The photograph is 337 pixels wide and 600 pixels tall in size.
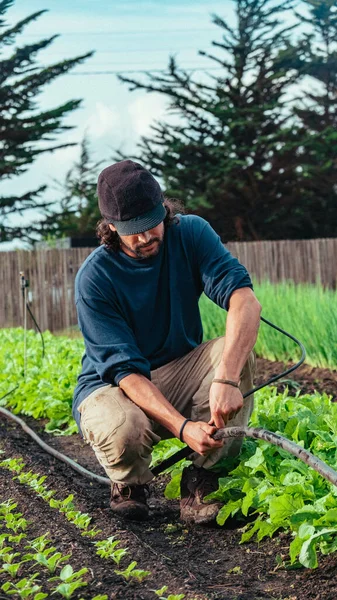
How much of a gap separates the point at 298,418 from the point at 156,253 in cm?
94

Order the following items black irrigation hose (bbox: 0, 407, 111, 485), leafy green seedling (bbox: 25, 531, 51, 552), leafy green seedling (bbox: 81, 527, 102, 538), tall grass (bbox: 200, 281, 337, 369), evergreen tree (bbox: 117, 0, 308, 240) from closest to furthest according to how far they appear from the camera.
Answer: leafy green seedling (bbox: 25, 531, 51, 552) → leafy green seedling (bbox: 81, 527, 102, 538) → black irrigation hose (bbox: 0, 407, 111, 485) → tall grass (bbox: 200, 281, 337, 369) → evergreen tree (bbox: 117, 0, 308, 240)

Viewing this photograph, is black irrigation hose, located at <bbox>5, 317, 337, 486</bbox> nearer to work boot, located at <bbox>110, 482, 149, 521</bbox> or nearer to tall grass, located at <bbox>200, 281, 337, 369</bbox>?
work boot, located at <bbox>110, 482, 149, 521</bbox>

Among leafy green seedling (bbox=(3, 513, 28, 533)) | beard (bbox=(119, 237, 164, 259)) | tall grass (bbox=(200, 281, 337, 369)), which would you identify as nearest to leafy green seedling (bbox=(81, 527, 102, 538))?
leafy green seedling (bbox=(3, 513, 28, 533))

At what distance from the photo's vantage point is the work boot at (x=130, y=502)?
3428 millimetres

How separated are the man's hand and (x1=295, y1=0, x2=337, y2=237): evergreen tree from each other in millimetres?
21531

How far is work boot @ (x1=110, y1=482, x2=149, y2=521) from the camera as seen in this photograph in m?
3.43

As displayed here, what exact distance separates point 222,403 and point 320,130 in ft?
79.0

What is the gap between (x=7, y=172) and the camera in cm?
2438

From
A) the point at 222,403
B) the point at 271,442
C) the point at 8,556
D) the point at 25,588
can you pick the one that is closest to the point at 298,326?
the point at 222,403

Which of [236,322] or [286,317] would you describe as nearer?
[236,322]

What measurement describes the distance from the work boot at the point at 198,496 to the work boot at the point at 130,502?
17 cm

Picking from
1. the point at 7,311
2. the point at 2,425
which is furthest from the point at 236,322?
the point at 7,311

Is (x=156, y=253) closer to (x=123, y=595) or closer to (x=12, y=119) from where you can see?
(x=123, y=595)

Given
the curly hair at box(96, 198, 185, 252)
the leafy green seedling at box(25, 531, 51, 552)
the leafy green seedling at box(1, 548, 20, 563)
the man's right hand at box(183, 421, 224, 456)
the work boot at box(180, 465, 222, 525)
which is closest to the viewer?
the leafy green seedling at box(1, 548, 20, 563)
